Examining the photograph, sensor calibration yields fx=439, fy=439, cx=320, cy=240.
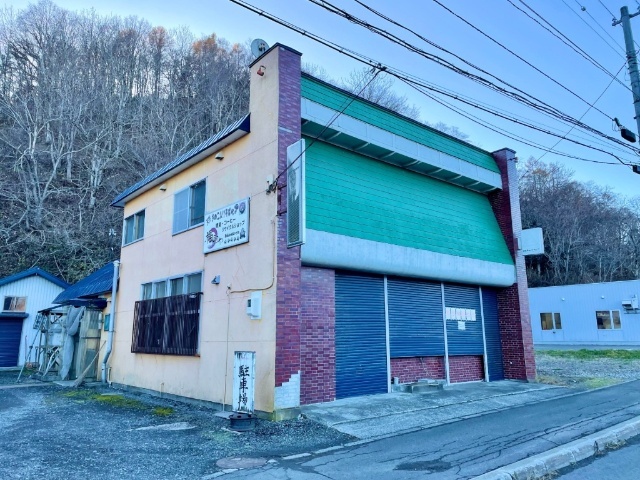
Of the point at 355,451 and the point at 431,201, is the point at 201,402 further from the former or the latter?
the point at 431,201

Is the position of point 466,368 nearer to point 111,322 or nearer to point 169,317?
point 169,317

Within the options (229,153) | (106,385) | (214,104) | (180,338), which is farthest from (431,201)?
(214,104)

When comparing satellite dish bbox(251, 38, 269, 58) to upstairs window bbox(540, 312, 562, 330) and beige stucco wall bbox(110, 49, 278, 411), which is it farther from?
upstairs window bbox(540, 312, 562, 330)

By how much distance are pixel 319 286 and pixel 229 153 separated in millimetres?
4370

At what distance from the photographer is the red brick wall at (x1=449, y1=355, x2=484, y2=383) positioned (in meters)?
13.6

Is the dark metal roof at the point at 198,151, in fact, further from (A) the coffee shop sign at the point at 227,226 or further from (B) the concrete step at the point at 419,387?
(B) the concrete step at the point at 419,387

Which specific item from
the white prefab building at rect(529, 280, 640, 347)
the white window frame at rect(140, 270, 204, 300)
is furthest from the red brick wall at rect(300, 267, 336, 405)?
the white prefab building at rect(529, 280, 640, 347)

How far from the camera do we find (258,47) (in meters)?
11.2

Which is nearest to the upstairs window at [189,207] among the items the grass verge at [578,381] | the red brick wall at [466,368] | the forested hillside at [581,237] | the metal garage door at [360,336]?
the metal garage door at [360,336]

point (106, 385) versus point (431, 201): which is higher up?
point (431, 201)

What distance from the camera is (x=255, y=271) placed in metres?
10.0

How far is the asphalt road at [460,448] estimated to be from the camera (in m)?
5.78

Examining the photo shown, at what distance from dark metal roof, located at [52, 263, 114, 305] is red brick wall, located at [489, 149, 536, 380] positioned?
1455 centimetres

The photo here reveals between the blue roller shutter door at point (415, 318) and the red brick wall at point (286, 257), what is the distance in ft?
11.9
